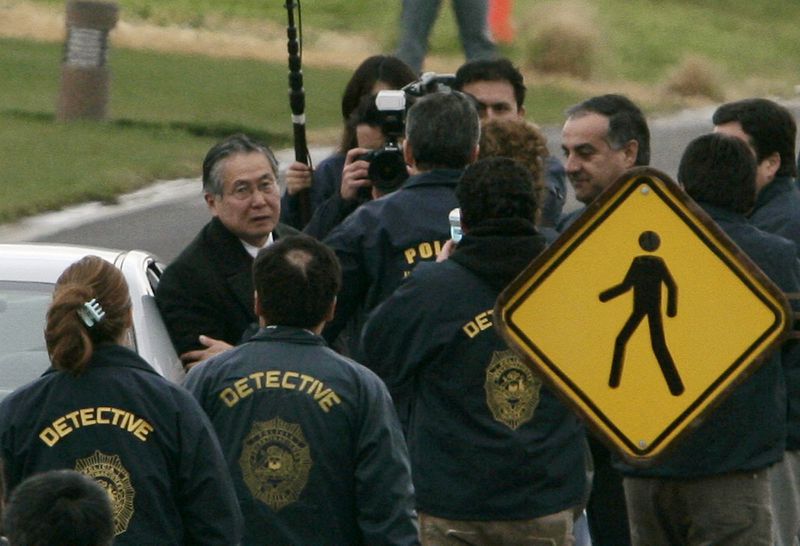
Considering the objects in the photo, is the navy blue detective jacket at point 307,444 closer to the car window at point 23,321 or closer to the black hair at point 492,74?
the car window at point 23,321

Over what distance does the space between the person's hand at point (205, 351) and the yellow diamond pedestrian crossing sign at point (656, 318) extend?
6.28 ft

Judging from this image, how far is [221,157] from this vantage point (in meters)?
7.23

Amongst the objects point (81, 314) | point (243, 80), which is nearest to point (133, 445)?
point (81, 314)

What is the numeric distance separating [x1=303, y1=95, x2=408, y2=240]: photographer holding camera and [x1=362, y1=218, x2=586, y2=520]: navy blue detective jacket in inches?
56.3

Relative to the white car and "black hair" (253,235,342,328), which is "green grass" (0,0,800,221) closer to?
the white car

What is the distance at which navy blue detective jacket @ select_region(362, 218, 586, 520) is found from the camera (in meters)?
6.05

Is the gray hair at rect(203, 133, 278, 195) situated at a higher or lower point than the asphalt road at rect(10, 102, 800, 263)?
higher

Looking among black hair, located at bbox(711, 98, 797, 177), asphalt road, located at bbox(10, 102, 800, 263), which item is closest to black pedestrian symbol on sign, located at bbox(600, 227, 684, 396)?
black hair, located at bbox(711, 98, 797, 177)

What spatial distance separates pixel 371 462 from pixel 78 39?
46.9ft

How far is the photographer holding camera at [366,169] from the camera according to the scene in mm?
7539

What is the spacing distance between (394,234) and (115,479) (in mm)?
1757

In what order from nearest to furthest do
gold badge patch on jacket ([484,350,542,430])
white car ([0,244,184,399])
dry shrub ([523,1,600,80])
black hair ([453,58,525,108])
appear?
gold badge patch on jacket ([484,350,542,430]) → white car ([0,244,184,399]) → black hair ([453,58,525,108]) → dry shrub ([523,1,600,80])

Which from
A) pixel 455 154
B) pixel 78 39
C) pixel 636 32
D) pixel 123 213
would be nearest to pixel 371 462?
pixel 455 154

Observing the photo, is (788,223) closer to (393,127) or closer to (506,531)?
(393,127)
